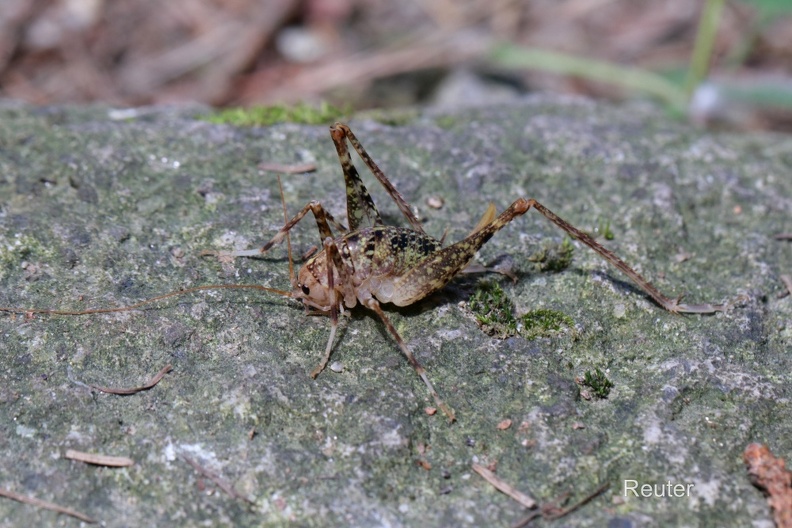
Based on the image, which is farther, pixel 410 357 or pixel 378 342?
pixel 378 342

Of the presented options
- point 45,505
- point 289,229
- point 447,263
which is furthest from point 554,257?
point 45,505

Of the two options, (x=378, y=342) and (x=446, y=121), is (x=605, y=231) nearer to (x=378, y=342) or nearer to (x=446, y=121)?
(x=446, y=121)

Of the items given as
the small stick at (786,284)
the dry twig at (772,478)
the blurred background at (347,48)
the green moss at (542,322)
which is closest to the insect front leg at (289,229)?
the green moss at (542,322)

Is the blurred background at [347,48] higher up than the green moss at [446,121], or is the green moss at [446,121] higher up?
the green moss at [446,121]

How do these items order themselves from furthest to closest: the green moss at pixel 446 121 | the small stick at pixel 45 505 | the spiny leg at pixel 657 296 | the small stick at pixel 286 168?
the green moss at pixel 446 121, the small stick at pixel 286 168, the spiny leg at pixel 657 296, the small stick at pixel 45 505

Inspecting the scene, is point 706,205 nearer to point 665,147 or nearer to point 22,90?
point 665,147

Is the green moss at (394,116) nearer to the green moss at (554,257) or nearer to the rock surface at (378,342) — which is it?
the rock surface at (378,342)

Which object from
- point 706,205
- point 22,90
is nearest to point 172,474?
point 706,205
